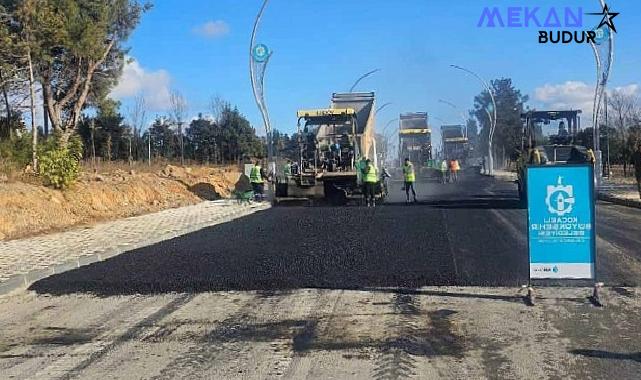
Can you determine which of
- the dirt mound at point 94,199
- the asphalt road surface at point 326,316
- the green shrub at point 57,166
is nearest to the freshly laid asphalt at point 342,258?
the asphalt road surface at point 326,316

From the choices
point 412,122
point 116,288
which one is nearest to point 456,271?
point 116,288

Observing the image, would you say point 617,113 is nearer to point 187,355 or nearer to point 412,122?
point 412,122

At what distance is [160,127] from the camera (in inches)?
2077

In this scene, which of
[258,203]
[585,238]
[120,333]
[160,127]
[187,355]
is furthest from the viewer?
[160,127]

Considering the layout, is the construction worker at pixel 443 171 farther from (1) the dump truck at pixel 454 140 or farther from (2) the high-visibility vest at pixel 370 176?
(2) the high-visibility vest at pixel 370 176

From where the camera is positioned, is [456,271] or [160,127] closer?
[456,271]

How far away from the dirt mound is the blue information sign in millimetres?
11593

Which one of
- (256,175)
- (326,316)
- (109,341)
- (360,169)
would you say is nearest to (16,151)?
(256,175)

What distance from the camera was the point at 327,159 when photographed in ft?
77.9

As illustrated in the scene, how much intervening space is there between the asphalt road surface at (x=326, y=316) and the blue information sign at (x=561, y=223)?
1.24ft

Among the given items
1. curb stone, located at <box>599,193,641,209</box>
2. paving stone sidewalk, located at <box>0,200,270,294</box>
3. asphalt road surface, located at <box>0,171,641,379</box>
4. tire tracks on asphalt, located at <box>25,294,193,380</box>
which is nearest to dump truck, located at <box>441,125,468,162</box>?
curb stone, located at <box>599,193,641,209</box>

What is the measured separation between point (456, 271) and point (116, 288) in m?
4.33

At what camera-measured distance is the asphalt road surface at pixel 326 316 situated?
5.50m

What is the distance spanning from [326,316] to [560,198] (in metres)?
2.75
